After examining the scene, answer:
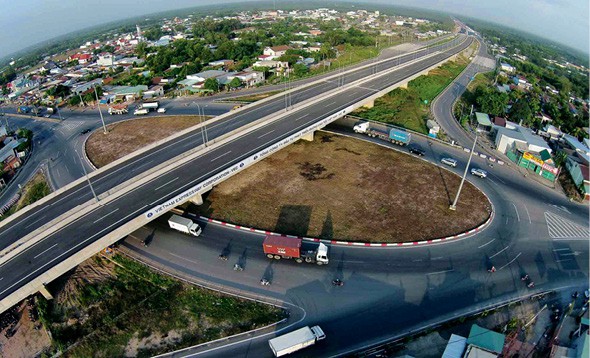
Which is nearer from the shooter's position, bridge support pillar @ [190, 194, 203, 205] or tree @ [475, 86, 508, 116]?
bridge support pillar @ [190, 194, 203, 205]

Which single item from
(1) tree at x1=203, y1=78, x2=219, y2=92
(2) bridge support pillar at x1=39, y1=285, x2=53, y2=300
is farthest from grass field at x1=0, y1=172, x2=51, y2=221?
(1) tree at x1=203, y1=78, x2=219, y2=92

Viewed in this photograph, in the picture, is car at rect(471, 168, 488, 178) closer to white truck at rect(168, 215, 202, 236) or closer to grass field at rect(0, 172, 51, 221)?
white truck at rect(168, 215, 202, 236)

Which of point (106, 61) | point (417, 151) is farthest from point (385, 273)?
point (106, 61)

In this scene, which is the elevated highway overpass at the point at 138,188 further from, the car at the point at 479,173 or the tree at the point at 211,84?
the tree at the point at 211,84

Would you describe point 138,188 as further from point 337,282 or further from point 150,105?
point 150,105

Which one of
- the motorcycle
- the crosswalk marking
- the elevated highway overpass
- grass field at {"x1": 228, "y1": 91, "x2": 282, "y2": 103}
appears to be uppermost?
the elevated highway overpass

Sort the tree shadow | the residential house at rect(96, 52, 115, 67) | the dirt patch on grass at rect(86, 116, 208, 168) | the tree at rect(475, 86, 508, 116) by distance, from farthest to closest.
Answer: the residential house at rect(96, 52, 115, 67), the tree at rect(475, 86, 508, 116), the dirt patch on grass at rect(86, 116, 208, 168), the tree shadow

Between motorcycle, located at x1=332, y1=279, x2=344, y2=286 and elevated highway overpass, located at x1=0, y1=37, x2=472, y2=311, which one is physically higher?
elevated highway overpass, located at x1=0, y1=37, x2=472, y2=311

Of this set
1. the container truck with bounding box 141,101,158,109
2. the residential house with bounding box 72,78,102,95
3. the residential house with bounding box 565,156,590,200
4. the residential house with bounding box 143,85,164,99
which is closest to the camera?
the residential house with bounding box 565,156,590,200
